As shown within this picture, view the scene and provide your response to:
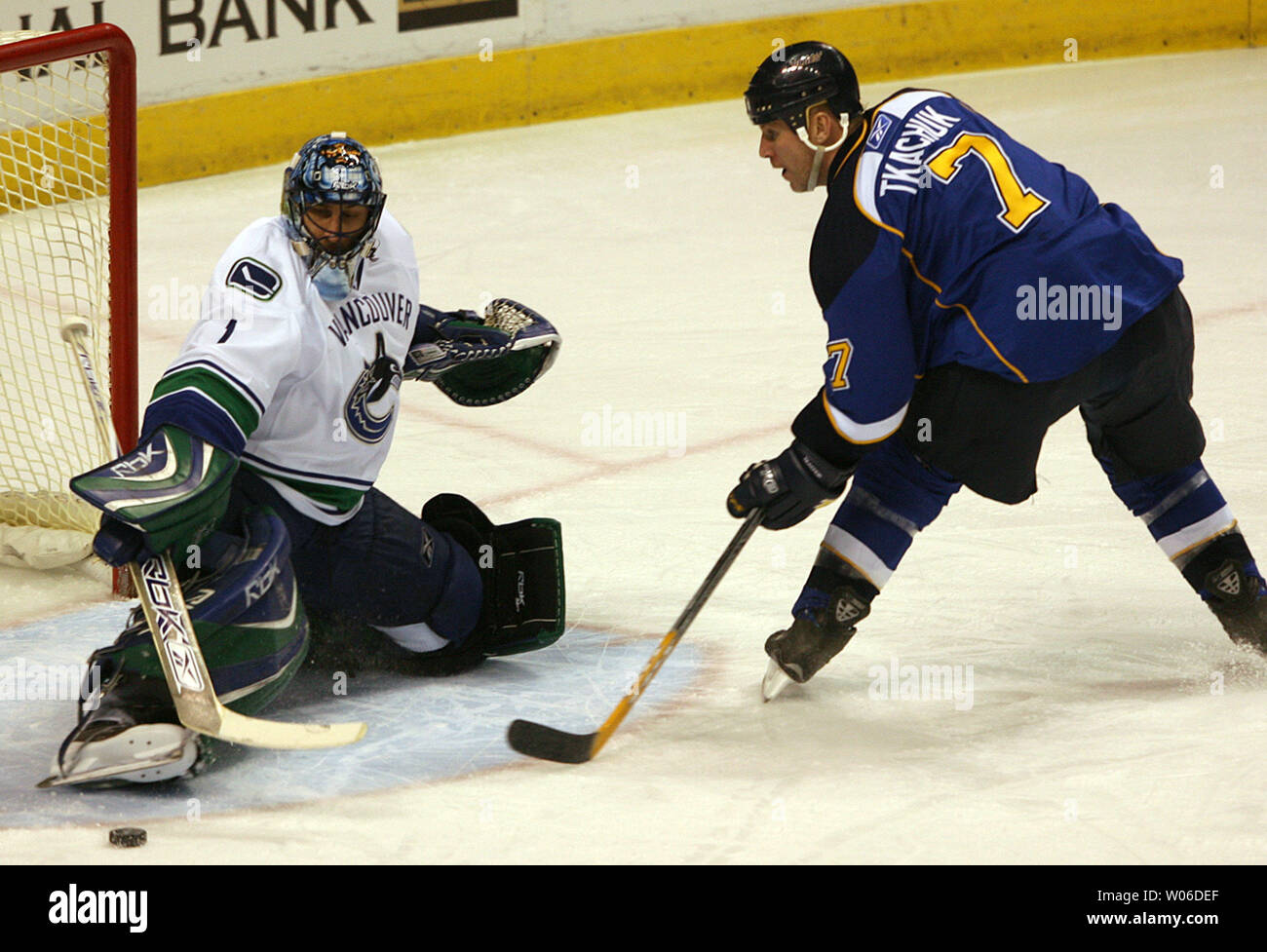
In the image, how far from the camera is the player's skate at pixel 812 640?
2904 millimetres

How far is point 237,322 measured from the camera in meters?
2.62

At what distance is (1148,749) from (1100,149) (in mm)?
4442

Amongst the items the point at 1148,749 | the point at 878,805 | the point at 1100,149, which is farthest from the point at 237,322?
the point at 1100,149

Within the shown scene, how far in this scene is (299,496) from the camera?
2.83 metres

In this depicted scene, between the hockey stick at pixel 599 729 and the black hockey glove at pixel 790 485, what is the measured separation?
37mm

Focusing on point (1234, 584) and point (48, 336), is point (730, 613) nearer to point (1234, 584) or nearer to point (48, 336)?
point (1234, 584)

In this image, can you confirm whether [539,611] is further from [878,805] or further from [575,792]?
[878,805]

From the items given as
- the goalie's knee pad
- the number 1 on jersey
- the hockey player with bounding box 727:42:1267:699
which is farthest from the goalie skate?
the number 1 on jersey

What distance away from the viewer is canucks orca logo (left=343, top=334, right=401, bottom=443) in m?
2.80

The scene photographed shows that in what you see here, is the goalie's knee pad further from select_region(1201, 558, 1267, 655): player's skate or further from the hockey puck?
select_region(1201, 558, 1267, 655): player's skate

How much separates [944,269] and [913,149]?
0.59 feet

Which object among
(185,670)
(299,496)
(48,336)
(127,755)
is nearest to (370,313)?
(299,496)

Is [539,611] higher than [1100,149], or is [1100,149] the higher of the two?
[1100,149]

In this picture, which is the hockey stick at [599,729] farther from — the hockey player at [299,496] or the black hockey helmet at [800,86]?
the black hockey helmet at [800,86]
